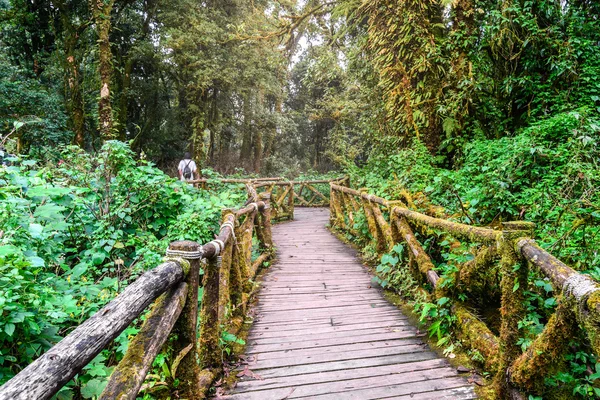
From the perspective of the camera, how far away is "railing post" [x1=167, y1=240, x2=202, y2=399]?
2.08 meters

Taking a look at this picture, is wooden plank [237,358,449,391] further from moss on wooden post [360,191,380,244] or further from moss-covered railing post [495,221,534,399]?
moss on wooden post [360,191,380,244]

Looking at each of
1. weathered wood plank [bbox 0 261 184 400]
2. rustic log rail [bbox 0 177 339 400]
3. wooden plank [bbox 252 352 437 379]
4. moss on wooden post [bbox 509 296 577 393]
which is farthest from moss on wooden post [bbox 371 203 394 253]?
weathered wood plank [bbox 0 261 184 400]

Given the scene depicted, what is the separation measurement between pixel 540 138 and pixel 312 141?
20.5m

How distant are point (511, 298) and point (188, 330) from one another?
2.11 meters

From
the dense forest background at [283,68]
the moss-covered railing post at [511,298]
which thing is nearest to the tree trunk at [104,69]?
the dense forest background at [283,68]

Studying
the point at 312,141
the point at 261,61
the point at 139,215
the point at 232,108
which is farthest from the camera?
the point at 312,141

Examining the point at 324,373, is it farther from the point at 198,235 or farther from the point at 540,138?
the point at 540,138

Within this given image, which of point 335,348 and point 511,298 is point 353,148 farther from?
point 511,298

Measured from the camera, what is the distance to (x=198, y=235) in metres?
3.98

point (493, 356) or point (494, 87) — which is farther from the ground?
point (494, 87)

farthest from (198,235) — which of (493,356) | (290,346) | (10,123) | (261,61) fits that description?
(261,61)

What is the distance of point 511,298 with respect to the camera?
2.15 m

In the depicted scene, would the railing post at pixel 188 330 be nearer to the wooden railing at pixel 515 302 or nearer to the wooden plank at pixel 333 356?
the wooden plank at pixel 333 356

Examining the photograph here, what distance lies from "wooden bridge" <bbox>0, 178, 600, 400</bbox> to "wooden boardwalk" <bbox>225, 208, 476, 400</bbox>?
1 centimetres
